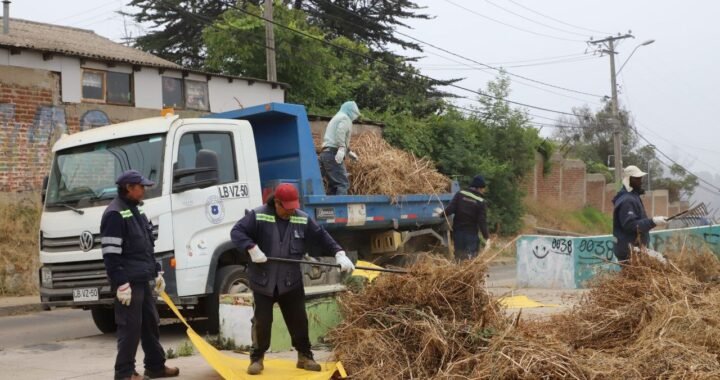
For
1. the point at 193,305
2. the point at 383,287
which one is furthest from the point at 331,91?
the point at 383,287

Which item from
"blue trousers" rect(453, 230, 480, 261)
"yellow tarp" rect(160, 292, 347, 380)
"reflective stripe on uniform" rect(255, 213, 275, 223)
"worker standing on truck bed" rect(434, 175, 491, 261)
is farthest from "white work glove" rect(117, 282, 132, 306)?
"blue trousers" rect(453, 230, 480, 261)

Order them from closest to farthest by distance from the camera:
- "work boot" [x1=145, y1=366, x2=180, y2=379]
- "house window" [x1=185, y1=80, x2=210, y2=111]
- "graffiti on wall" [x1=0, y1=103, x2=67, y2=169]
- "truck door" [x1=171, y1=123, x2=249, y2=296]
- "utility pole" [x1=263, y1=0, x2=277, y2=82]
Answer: "work boot" [x1=145, y1=366, x2=180, y2=379] < "truck door" [x1=171, y1=123, x2=249, y2=296] < "graffiti on wall" [x1=0, y1=103, x2=67, y2=169] < "house window" [x1=185, y1=80, x2=210, y2=111] < "utility pole" [x1=263, y1=0, x2=277, y2=82]

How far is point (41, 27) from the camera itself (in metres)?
23.1

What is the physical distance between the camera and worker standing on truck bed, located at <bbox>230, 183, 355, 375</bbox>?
21.3 feet

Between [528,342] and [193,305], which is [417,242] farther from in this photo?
[528,342]

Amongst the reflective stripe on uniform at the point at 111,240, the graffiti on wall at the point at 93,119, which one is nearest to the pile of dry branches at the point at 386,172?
the reflective stripe on uniform at the point at 111,240

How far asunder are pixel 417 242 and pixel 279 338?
484 centimetres

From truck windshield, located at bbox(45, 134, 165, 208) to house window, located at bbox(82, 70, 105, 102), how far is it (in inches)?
305

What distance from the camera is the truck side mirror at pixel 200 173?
886 cm

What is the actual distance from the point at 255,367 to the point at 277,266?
0.83 meters

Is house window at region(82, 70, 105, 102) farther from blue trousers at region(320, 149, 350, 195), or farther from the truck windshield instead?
blue trousers at region(320, 149, 350, 195)

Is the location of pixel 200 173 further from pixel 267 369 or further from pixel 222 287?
pixel 267 369

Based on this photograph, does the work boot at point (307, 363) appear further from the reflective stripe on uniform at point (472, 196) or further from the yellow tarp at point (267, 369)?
the reflective stripe on uniform at point (472, 196)

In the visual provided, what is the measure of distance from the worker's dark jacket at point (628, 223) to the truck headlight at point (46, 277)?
21.2ft
